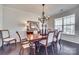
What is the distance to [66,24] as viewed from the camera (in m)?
2.30

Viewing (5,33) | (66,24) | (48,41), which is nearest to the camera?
(5,33)

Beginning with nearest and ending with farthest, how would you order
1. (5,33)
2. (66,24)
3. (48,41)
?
(5,33) < (66,24) < (48,41)

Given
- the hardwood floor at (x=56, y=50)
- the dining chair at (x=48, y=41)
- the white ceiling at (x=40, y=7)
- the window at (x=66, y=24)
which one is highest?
the white ceiling at (x=40, y=7)

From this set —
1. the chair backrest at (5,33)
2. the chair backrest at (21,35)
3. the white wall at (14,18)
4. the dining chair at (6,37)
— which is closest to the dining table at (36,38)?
the chair backrest at (21,35)

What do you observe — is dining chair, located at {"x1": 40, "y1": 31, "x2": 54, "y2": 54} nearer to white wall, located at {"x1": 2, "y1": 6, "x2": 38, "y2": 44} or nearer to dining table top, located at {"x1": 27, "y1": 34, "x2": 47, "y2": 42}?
dining table top, located at {"x1": 27, "y1": 34, "x2": 47, "y2": 42}

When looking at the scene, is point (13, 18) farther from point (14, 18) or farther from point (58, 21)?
point (58, 21)

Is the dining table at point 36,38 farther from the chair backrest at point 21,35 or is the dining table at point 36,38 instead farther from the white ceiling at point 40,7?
the white ceiling at point 40,7

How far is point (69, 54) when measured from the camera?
2.26m

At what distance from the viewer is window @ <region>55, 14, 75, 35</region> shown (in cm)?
Answer: 227

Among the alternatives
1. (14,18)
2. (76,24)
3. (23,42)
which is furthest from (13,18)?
(76,24)

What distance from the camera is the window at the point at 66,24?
89.5 inches

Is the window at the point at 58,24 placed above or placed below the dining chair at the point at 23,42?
above
